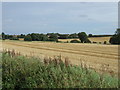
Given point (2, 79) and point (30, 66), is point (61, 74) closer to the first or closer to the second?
point (30, 66)

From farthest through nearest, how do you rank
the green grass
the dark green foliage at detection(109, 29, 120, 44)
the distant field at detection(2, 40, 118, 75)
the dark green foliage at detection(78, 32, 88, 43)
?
the dark green foliage at detection(78, 32, 88, 43)
the dark green foliage at detection(109, 29, 120, 44)
the distant field at detection(2, 40, 118, 75)
the green grass

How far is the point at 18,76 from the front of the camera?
27.0 ft

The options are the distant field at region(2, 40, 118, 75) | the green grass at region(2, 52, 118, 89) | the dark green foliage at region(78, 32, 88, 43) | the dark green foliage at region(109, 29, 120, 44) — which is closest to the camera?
the green grass at region(2, 52, 118, 89)

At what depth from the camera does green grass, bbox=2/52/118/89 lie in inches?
256

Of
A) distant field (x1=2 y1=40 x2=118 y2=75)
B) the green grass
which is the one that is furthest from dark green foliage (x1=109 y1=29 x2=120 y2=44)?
the green grass

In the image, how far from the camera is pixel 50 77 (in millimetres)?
7336

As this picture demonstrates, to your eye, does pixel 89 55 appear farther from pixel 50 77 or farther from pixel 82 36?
pixel 82 36

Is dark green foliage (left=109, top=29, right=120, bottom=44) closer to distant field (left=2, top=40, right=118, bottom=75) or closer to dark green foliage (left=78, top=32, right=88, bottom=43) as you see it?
dark green foliage (left=78, top=32, right=88, bottom=43)

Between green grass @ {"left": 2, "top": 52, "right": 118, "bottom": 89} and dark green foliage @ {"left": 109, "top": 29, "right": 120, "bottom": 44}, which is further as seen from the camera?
dark green foliage @ {"left": 109, "top": 29, "right": 120, "bottom": 44}

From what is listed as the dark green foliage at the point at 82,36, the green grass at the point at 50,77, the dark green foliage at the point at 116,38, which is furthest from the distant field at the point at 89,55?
the dark green foliage at the point at 82,36

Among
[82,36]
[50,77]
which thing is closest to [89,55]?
[50,77]

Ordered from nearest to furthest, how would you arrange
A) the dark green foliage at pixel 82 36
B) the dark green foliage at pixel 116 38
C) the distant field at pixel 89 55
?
the distant field at pixel 89 55 → the dark green foliage at pixel 116 38 → the dark green foliage at pixel 82 36

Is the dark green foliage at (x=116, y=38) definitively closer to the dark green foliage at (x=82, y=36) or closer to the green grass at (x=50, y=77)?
the dark green foliage at (x=82, y=36)

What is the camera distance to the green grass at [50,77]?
21.4ft
